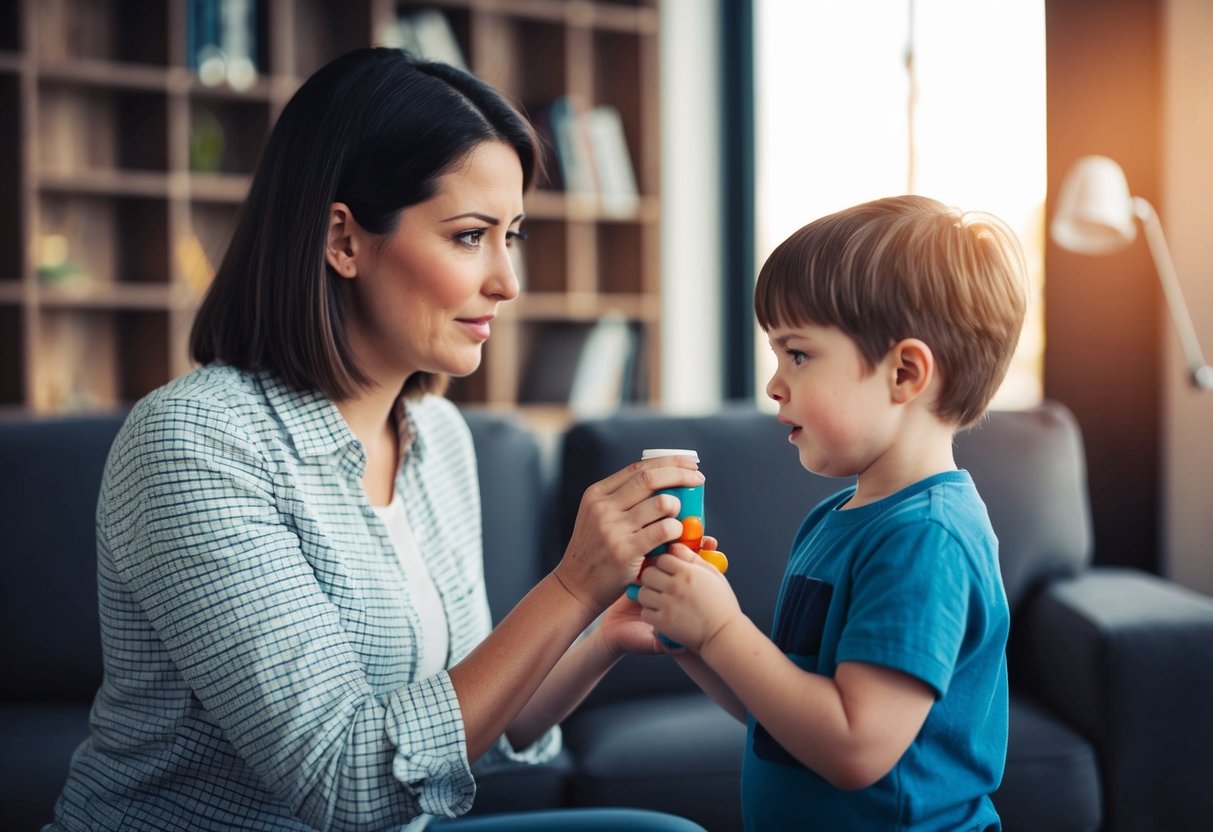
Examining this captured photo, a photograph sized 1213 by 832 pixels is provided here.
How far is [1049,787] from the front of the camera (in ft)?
5.65

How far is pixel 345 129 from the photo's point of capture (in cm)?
119

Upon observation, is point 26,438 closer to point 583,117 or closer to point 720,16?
point 583,117

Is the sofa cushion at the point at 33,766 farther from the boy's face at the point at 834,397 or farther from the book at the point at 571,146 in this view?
the book at the point at 571,146

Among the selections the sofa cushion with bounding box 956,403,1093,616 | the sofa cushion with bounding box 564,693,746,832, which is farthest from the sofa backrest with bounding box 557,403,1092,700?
the sofa cushion with bounding box 564,693,746,832

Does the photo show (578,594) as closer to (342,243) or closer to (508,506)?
(342,243)

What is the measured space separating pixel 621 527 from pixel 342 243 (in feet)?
1.74

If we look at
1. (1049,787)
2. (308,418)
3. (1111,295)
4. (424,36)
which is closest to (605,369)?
(424,36)

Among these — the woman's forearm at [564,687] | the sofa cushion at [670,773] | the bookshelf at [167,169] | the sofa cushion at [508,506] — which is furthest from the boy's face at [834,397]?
the bookshelf at [167,169]

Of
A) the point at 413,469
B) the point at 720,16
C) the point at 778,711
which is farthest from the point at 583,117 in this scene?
the point at 778,711

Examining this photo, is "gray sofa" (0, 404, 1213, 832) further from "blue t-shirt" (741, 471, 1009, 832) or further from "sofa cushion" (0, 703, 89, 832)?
"blue t-shirt" (741, 471, 1009, 832)

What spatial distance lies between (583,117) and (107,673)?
3.14 metres

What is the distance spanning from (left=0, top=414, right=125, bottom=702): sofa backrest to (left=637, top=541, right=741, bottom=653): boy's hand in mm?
1374

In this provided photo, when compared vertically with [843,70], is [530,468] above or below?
below

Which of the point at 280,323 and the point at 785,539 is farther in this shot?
the point at 785,539
